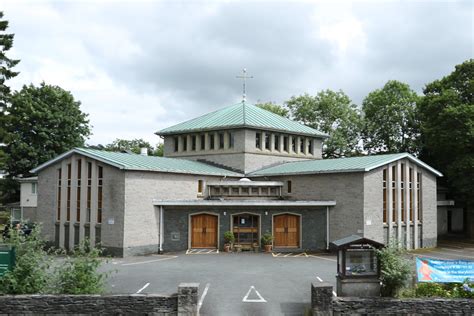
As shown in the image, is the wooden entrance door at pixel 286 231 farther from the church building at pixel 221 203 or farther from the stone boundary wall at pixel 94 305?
the stone boundary wall at pixel 94 305

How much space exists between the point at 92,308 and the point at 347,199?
1962 centimetres

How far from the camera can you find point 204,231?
105 ft

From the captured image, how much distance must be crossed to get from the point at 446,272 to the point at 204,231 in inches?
709

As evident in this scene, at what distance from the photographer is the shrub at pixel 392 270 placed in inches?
647

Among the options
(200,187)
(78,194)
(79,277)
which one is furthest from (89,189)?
(79,277)

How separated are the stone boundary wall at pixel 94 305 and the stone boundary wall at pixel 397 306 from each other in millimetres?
4297

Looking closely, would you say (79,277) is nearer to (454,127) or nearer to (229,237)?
(229,237)

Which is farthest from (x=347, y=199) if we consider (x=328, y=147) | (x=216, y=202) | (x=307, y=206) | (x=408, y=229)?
(x=328, y=147)

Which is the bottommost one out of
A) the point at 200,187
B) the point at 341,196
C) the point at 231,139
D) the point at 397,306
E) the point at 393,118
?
the point at 397,306

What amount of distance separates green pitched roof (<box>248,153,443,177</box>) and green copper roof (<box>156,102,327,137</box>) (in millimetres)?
3920

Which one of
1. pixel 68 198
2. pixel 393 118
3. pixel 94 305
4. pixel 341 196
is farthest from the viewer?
pixel 393 118

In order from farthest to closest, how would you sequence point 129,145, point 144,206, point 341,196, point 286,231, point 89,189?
point 129,145 < point 286,231 < point 341,196 < point 89,189 < point 144,206

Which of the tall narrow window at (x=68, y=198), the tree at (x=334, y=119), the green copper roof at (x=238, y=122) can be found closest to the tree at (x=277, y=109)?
the tree at (x=334, y=119)

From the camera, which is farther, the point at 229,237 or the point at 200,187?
the point at 200,187
